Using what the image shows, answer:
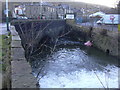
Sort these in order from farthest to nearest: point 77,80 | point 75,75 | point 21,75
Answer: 1. point 75,75
2. point 77,80
3. point 21,75

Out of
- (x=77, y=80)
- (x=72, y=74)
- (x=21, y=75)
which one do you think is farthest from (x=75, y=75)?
(x=21, y=75)

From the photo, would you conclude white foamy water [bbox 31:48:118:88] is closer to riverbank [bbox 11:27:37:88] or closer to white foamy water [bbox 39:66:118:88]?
white foamy water [bbox 39:66:118:88]

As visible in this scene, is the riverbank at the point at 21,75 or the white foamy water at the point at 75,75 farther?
the white foamy water at the point at 75,75

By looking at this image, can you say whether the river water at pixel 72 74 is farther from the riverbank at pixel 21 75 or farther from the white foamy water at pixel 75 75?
the riverbank at pixel 21 75

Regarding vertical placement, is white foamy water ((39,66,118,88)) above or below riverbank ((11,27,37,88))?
below

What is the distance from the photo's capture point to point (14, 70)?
465cm

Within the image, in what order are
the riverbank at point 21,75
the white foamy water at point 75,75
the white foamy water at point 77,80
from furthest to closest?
the white foamy water at point 75,75 → the white foamy water at point 77,80 → the riverbank at point 21,75

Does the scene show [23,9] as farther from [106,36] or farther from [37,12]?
[106,36]

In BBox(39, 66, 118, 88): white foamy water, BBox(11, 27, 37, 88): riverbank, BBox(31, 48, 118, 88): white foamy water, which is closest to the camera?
BBox(11, 27, 37, 88): riverbank

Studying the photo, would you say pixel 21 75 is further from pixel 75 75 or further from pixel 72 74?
pixel 72 74

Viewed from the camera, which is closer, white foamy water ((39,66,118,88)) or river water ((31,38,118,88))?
white foamy water ((39,66,118,88))

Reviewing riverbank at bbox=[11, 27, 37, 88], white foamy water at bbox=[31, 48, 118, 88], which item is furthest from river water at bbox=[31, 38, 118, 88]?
riverbank at bbox=[11, 27, 37, 88]

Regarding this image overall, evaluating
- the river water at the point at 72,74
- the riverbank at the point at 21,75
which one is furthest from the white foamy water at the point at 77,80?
the riverbank at the point at 21,75

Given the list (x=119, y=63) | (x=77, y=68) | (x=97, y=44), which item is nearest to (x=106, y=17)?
(x=97, y=44)
